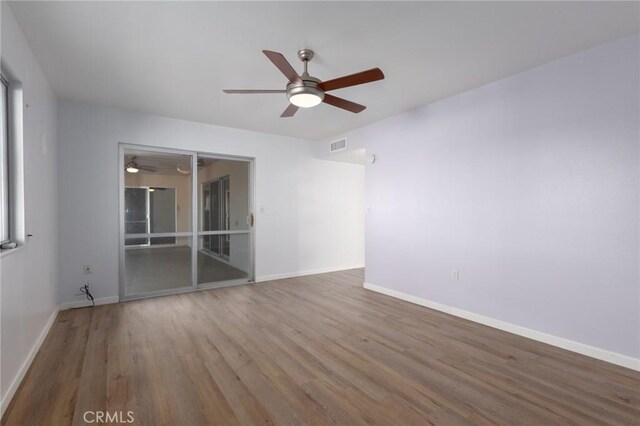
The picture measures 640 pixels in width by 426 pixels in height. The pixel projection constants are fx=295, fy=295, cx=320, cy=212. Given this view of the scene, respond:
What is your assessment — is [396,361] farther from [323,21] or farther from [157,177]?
[157,177]

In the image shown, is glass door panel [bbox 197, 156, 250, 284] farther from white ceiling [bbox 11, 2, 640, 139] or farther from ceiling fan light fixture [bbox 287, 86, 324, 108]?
ceiling fan light fixture [bbox 287, 86, 324, 108]

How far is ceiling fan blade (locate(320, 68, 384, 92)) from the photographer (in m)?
2.26

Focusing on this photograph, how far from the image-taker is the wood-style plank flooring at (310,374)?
72.1 inches

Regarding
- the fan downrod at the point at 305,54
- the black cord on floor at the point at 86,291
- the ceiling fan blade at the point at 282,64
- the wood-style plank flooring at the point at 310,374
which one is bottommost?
the wood-style plank flooring at the point at 310,374

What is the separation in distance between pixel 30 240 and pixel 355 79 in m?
3.06

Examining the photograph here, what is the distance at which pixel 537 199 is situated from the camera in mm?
2889

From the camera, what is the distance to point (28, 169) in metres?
2.47

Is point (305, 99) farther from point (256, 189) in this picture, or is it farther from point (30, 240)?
point (256, 189)

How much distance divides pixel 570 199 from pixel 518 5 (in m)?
1.72

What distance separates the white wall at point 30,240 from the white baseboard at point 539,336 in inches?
156

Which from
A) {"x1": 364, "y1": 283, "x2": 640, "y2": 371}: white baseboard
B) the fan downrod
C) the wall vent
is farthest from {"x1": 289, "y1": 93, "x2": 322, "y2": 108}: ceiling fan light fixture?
{"x1": 364, "y1": 283, "x2": 640, "y2": 371}: white baseboard

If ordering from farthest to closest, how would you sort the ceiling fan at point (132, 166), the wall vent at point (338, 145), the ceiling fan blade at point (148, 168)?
the wall vent at point (338, 145) < the ceiling fan blade at point (148, 168) < the ceiling fan at point (132, 166)

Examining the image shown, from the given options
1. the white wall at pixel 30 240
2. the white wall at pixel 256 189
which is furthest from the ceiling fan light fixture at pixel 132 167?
the white wall at pixel 30 240

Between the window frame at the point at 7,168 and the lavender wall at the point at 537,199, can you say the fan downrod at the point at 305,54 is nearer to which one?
the lavender wall at the point at 537,199
